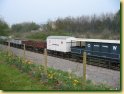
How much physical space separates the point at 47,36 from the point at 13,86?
131 centimetres

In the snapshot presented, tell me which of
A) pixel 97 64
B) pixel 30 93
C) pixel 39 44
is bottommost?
pixel 30 93

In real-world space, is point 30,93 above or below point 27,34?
below

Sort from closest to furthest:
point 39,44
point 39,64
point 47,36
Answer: point 47,36 → point 39,44 → point 39,64

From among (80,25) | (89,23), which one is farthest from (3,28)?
(89,23)

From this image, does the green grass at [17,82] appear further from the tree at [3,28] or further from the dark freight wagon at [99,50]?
the dark freight wagon at [99,50]

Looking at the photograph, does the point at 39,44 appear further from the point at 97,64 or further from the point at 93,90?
the point at 93,90

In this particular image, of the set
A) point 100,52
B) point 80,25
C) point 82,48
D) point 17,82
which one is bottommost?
point 17,82

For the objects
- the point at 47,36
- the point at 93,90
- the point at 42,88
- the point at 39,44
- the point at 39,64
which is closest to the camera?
the point at 93,90

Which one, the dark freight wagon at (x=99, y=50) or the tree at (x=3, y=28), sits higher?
the tree at (x=3, y=28)

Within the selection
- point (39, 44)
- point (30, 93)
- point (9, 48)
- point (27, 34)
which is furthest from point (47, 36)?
point (9, 48)

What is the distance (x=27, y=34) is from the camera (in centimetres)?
616

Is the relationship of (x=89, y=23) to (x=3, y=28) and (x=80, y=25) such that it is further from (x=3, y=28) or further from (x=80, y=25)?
(x=3, y=28)

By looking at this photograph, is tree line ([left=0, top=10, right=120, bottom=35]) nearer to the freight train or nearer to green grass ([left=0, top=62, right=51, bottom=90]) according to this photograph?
the freight train

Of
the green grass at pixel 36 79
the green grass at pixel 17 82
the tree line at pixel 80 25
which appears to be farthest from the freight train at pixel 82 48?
the green grass at pixel 17 82
